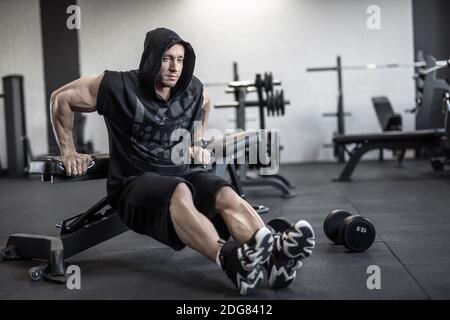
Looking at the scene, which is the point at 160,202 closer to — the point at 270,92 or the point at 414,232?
the point at 414,232

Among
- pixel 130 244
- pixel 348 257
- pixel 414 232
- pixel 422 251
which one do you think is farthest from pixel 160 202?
pixel 414 232

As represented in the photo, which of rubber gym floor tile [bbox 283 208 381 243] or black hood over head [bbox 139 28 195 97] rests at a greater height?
black hood over head [bbox 139 28 195 97]

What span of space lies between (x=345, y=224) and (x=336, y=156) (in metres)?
4.68

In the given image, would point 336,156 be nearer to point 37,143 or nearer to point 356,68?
point 356,68

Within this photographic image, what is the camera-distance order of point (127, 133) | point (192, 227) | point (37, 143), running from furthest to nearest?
1. point (37, 143)
2. point (127, 133)
3. point (192, 227)

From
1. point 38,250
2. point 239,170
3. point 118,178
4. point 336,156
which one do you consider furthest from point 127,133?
point 336,156

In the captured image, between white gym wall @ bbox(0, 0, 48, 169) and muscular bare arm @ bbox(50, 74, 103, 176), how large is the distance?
4.34 meters

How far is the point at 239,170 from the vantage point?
14.8 ft

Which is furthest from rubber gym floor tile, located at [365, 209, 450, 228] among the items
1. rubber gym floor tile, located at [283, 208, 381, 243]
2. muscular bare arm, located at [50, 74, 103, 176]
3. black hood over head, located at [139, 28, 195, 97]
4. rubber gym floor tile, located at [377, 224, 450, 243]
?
muscular bare arm, located at [50, 74, 103, 176]

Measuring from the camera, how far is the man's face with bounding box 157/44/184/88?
193 centimetres

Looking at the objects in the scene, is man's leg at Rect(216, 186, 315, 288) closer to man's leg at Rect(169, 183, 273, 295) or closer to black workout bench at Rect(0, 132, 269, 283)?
man's leg at Rect(169, 183, 273, 295)

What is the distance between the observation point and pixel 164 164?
1988 mm

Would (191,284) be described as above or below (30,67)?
below

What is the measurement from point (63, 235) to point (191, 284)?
23.0 inches
